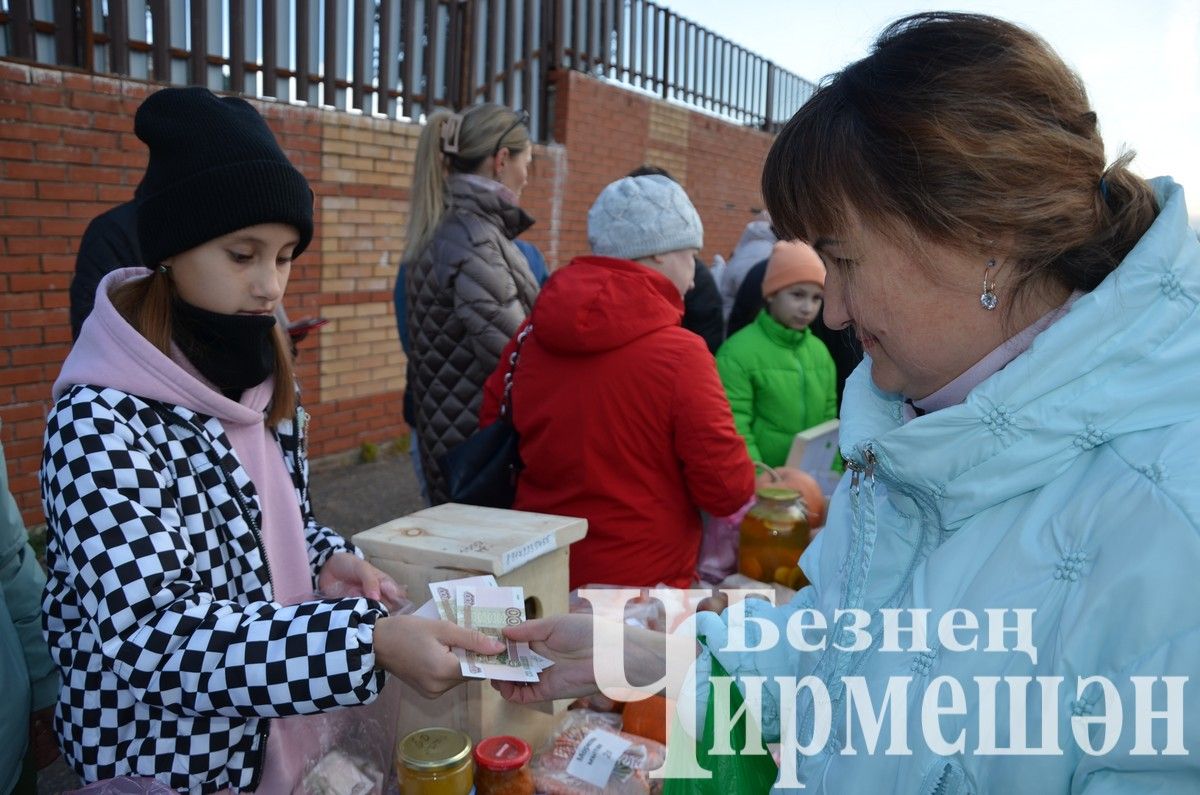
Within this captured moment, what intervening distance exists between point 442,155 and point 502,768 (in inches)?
107

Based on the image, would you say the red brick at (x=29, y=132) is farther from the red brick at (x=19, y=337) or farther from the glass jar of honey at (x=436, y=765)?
the glass jar of honey at (x=436, y=765)

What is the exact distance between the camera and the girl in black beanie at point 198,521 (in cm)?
142

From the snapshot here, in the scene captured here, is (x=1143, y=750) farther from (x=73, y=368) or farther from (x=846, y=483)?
(x=73, y=368)

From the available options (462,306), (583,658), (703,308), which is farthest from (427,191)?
(583,658)

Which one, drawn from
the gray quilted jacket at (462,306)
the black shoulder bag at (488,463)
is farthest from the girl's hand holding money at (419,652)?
the gray quilted jacket at (462,306)

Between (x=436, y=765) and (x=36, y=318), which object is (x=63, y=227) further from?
(x=436, y=765)

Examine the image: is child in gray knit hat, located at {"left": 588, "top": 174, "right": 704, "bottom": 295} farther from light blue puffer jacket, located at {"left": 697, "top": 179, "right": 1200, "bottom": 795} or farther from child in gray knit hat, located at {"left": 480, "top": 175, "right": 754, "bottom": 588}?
light blue puffer jacket, located at {"left": 697, "top": 179, "right": 1200, "bottom": 795}

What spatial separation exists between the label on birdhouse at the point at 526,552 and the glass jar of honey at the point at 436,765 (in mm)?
342

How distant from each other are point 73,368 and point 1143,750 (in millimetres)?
1716

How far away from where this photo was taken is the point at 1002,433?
3.74ft

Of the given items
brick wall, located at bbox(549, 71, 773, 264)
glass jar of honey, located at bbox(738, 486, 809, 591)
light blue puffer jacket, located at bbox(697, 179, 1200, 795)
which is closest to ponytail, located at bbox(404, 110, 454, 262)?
glass jar of honey, located at bbox(738, 486, 809, 591)

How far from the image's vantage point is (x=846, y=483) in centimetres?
168

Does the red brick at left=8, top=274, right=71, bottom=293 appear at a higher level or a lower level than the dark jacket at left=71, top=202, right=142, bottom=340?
lower

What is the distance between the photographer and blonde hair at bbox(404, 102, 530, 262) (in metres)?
3.67
